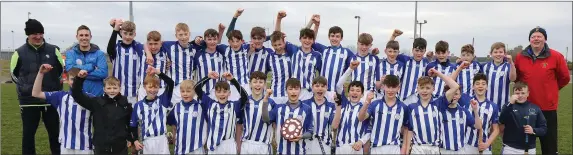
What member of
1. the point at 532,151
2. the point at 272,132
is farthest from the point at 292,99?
the point at 532,151

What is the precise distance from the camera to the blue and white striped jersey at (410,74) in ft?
20.3

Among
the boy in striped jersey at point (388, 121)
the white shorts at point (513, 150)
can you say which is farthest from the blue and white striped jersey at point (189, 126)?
the white shorts at point (513, 150)

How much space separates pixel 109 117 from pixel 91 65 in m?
0.91

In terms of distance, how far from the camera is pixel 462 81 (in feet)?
19.7

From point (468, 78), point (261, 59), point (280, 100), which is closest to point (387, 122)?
point (280, 100)

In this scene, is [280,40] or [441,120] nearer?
[441,120]

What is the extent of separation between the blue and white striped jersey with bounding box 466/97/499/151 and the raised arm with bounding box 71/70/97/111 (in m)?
4.24

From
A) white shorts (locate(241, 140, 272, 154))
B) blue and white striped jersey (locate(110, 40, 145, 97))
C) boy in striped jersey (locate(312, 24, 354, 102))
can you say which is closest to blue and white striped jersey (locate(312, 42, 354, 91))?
boy in striped jersey (locate(312, 24, 354, 102))

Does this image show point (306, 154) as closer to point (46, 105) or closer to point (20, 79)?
point (46, 105)

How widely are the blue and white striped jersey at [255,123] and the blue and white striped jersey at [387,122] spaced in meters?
1.16

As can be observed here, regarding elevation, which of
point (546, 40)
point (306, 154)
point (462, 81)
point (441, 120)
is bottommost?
point (306, 154)

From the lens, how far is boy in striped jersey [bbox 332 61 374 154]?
5.20 m

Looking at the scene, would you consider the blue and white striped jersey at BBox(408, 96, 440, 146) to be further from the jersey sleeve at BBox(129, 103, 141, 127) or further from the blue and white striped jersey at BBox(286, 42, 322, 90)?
the jersey sleeve at BBox(129, 103, 141, 127)

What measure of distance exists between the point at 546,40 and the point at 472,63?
0.91m
